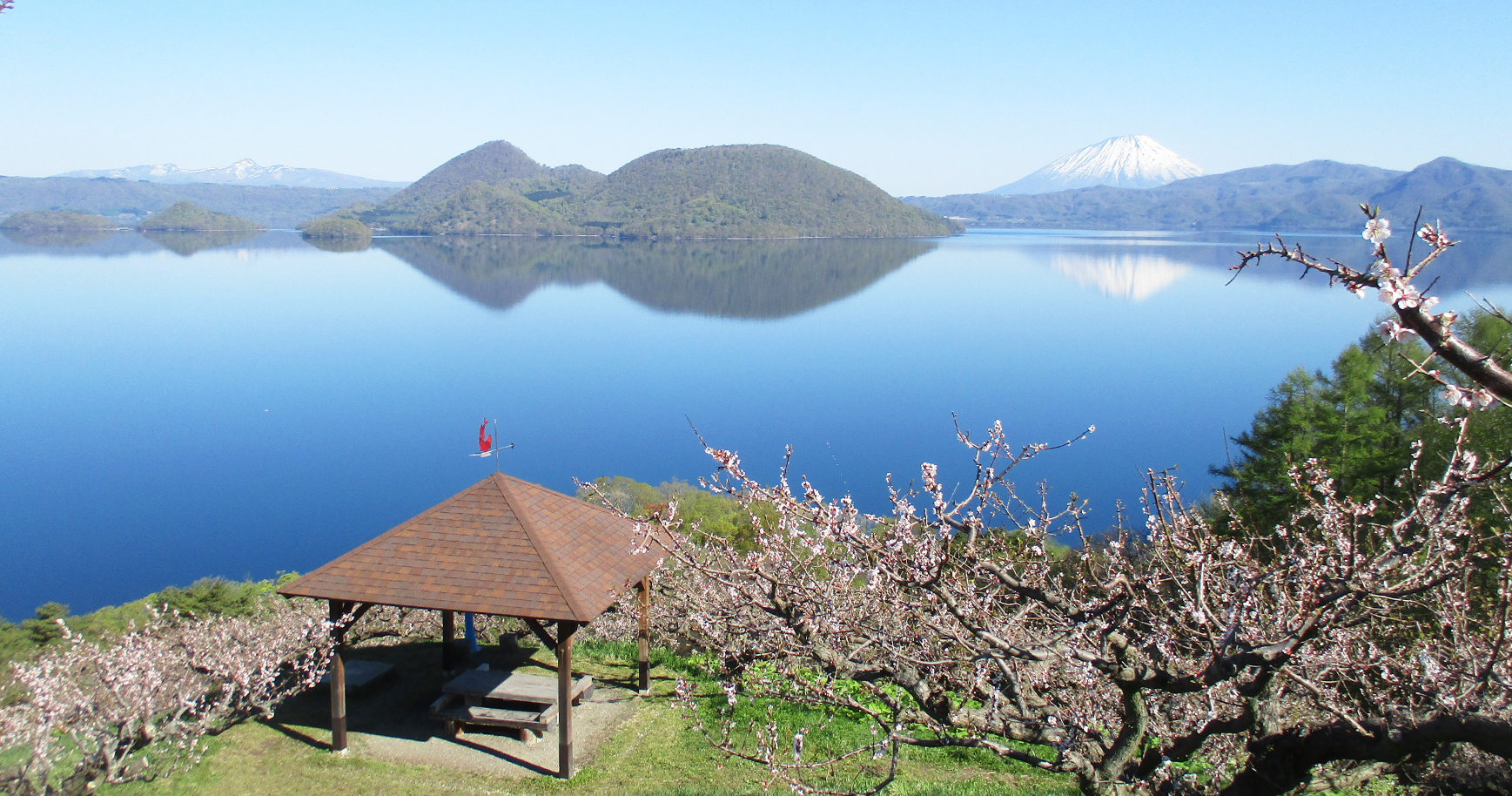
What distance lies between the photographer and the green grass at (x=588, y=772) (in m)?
7.20

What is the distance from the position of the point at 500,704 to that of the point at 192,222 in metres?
220

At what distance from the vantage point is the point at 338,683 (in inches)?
323

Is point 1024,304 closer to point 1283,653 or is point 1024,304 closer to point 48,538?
point 48,538

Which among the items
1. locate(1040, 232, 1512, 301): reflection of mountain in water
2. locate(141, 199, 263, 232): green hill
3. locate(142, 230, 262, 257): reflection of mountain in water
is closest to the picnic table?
locate(1040, 232, 1512, 301): reflection of mountain in water

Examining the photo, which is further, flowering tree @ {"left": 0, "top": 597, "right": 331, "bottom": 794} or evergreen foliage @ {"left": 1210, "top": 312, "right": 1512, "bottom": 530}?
evergreen foliage @ {"left": 1210, "top": 312, "right": 1512, "bottom": 530}

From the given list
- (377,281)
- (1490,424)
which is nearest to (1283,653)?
(1490,424)

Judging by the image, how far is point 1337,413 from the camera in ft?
59.8

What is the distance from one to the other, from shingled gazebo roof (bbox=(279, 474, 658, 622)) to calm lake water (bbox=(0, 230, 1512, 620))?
8.53m

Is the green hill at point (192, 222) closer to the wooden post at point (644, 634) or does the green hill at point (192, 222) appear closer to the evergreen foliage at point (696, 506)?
the evergreen foliage at point (696, 506)

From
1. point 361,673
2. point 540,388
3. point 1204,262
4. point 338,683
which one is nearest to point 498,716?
point 338,683

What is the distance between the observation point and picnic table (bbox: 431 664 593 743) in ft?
27.3

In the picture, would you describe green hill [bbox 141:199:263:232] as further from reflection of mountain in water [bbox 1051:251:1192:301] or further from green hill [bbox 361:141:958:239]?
reflection of mountain in water [bbox 1051:251:1192:301]

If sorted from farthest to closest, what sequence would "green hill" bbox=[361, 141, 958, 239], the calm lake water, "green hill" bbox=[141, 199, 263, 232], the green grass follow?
"green hill" bbox=[141, 199, 263, 232] → "green hill" bbox=[361, 141, 958, 239] → the calm lake water → the green grass

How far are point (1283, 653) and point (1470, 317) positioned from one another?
Answer: 22.7 m
